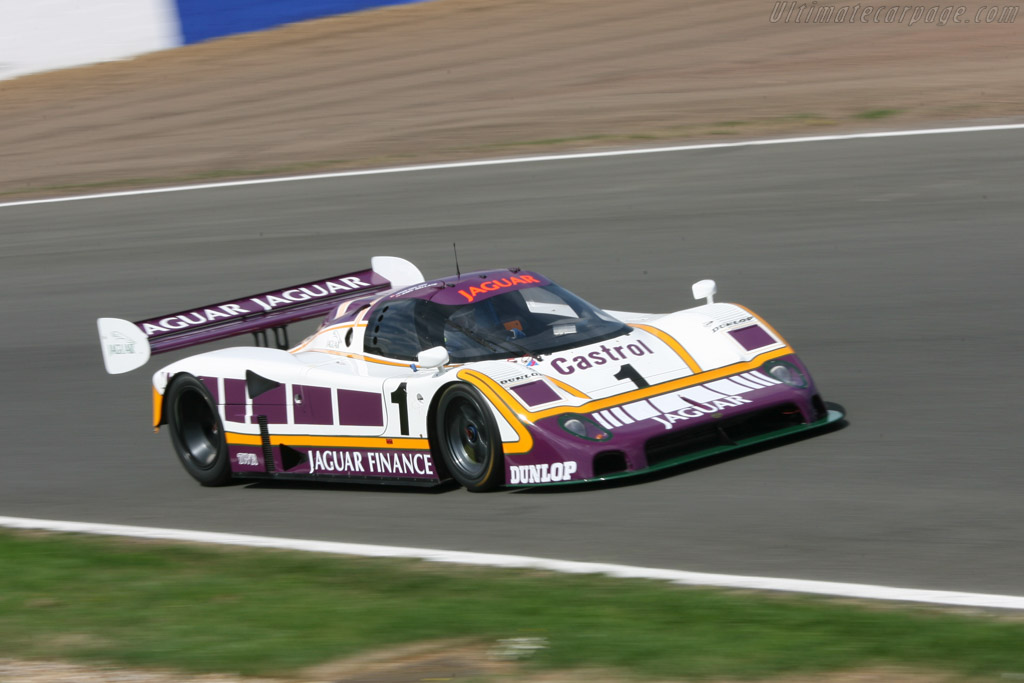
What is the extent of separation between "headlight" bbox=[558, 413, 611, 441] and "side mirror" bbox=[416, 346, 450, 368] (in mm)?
766

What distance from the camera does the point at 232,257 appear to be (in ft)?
51.6

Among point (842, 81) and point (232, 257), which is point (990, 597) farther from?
point (842, 81)

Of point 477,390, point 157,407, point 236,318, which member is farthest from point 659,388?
point 157,407

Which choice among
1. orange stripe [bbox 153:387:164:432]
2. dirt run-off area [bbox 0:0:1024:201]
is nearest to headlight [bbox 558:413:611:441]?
orange stripe [bbox 153:387:164:432]

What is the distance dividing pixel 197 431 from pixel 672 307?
14.6 feet

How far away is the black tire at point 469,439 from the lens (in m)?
7.72

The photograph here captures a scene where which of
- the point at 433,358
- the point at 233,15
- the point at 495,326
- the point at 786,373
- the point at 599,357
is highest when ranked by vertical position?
the point at 233,15

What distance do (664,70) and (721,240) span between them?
895cm

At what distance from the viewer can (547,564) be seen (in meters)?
6.49

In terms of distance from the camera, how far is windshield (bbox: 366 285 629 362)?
8320 mm

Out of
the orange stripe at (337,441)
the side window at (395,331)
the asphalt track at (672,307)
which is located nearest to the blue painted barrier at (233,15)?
the asphalt track at (672,307)

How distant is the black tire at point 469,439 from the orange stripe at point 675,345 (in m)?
1.25

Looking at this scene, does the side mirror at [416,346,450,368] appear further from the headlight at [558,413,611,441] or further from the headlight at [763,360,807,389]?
the headlight at [763,360,807,389]

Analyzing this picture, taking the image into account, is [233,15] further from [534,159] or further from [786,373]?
[786,373]
